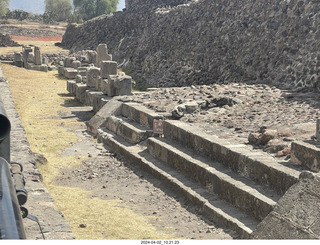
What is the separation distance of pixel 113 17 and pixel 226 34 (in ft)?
67.1

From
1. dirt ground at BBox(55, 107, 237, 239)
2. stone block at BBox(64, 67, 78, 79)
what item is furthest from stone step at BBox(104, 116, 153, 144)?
stone block at BBox(64, 67, 78, 79)

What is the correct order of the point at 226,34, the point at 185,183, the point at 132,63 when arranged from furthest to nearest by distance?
the point at 132,63
the point at 226,34
the point at 185,183

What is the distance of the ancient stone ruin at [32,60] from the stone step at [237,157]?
2130 centimetres

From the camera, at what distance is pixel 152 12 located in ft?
114

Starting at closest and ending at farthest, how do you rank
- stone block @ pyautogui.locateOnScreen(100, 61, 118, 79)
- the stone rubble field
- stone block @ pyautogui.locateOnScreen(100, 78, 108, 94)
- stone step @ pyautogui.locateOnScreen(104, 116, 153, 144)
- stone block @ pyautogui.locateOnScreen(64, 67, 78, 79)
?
the stone rubble field, stone step @ pyautogui.locateOnScreen(104, 116, 153, 144), stone block @ pyautogui.locateOnScreen(100, 78, 108, 94), stone block @ pyautogui.locateOnScreen(100, 61, 118, 79), stone block @ pyautogui.locateOnScreen(64, 67, 78, 79)

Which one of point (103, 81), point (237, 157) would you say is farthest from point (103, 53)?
point (237, 157)

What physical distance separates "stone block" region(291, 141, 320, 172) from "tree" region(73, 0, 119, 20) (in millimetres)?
73898

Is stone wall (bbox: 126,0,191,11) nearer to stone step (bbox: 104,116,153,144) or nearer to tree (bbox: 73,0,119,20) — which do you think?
stone step (bbox: 104,116,153,144)

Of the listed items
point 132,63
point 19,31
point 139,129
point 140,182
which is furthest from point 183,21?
point 19,31

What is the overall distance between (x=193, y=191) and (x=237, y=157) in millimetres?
901

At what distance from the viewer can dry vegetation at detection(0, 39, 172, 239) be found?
801 centimetres

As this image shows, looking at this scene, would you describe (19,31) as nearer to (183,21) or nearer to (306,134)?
(183,21)

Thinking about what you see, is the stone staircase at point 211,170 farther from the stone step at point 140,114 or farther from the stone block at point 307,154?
the stone block at point 307,154

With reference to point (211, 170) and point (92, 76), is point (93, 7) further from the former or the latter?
point (211, 170)
